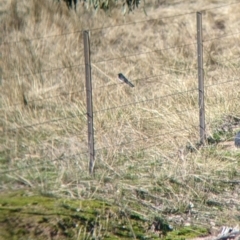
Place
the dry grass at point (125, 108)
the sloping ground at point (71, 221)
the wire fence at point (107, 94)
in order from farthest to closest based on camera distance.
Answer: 1. the wire fence at point (107, 94)
2. the dry grass at point (125, 108)
3. the sloping ground at point (71, 221)

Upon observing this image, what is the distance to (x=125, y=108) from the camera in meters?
9.86

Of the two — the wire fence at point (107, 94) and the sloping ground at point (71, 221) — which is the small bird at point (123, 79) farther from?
the sloping ground at point (71, 221)

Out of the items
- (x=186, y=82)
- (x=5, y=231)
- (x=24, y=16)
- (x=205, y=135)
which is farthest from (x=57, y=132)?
(x=24, y=16)

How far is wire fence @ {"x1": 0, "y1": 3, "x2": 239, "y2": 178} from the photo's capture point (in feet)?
27.7

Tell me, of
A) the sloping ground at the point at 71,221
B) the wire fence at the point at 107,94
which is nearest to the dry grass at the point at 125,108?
the wire fence at the point at 107,94

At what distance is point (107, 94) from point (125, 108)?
0.68m

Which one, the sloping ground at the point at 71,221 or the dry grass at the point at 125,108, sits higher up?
the dry grass at the point at 125,108

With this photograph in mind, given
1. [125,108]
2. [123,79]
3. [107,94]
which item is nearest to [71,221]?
[125,108]

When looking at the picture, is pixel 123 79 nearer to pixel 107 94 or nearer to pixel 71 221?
pixel 107 94

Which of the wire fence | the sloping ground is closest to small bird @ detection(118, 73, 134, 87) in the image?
the wire fence

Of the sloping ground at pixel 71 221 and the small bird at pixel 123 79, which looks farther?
the small bird at pixel 123 79

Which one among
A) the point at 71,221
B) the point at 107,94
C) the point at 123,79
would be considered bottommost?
the point at 71,221

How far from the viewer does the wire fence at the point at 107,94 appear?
845 centimetres

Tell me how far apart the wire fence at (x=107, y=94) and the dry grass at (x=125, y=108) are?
2 centimetres
